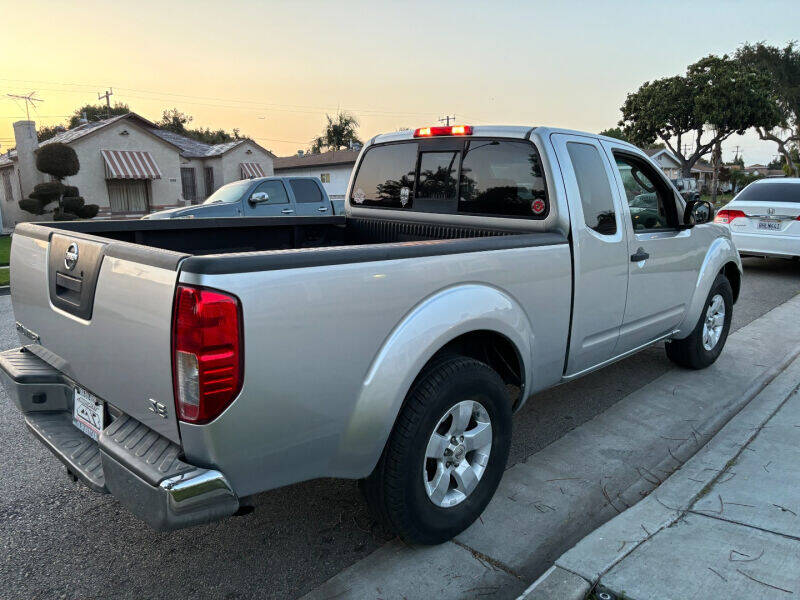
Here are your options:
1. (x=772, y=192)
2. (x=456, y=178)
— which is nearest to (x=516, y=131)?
(x=456, y=178)

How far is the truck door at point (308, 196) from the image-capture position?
12.9 meters

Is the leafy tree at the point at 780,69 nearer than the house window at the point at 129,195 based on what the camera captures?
No

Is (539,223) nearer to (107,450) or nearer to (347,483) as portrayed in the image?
(347,483)

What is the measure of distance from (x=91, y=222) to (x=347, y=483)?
Result: 2.01 m

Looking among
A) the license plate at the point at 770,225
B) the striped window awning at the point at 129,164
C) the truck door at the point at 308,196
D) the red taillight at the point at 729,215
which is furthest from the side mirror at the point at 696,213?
the striped window awning at the point at 129,164

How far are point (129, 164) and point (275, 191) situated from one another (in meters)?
17.1

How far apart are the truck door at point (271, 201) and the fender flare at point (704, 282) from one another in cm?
902

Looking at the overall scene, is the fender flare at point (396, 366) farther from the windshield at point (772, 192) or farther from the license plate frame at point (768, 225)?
the windshield at point (772, 192)

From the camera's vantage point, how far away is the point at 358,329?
7.32 ft

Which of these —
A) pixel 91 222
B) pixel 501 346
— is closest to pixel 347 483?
pixel 501 346

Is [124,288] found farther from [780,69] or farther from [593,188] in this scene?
[780,69]

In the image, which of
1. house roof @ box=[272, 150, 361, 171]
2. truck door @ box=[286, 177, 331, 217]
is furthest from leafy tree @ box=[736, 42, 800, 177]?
truck door @ box=[286, 177, 331, 217]

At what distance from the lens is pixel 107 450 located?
2180 millimetres

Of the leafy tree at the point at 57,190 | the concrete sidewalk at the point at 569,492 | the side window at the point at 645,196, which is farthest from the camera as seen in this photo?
the leafy tree at the point at 57,190
